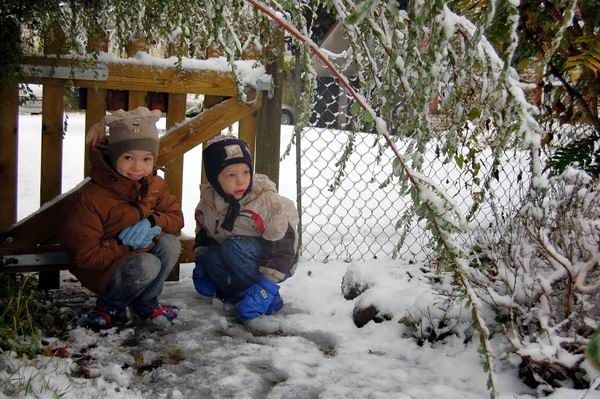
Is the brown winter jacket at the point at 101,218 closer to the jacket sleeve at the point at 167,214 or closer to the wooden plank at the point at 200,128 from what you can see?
the jacket sleeve at the point at 167,214

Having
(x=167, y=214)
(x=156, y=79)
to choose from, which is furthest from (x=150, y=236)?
(x=156, y=79)

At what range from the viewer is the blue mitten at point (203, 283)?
3.47 m

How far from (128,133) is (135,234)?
1.62 ft

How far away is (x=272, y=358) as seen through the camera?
2807 millimetres

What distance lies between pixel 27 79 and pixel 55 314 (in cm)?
→ 120

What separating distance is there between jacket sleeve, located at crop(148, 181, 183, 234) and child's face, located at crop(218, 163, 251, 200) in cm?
31

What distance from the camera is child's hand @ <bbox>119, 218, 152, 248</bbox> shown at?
3068mm

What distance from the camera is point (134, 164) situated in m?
3.09

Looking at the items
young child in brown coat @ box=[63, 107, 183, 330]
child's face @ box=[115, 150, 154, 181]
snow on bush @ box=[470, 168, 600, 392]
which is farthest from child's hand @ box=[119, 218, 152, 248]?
snow on bush @ box=[470, 168, 600, 392]

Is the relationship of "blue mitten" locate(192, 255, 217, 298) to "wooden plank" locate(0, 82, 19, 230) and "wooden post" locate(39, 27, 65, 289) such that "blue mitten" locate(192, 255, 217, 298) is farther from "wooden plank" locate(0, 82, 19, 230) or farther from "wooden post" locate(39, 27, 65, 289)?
"wooden plank" locate(0, 82, 19, 230)

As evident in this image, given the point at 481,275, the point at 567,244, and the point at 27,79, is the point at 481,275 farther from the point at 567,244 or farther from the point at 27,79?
the point at 27,79

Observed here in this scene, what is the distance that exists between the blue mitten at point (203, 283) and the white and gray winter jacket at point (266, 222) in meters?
0.17

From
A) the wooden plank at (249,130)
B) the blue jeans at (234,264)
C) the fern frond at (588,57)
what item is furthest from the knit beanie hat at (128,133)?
the fern frond at (588,57)

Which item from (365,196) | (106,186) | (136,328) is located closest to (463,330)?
(136,328)
